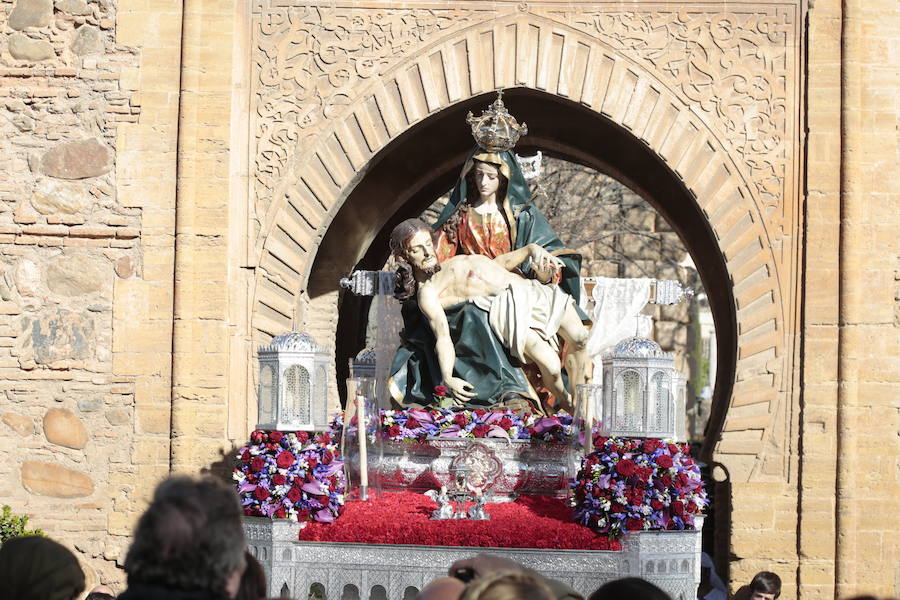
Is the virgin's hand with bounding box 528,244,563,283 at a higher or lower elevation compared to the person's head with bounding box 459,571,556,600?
higher

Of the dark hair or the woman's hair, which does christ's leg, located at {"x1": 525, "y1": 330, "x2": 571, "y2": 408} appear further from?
the woman's hair

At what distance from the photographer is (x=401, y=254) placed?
9836mm

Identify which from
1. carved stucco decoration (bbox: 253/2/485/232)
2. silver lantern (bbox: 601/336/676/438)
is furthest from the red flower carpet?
carved stucco decoration (bbox: 253/2/485/232)

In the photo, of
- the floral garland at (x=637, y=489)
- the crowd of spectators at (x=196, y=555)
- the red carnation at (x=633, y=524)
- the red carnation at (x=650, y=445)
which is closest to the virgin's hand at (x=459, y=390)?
the floral garland at (x=637, y=489)

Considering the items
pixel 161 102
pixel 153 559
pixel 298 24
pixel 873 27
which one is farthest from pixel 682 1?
pixel 153 559

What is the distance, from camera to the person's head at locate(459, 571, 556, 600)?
342 centimetres

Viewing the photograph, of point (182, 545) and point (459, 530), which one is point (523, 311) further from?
point (182, 545)

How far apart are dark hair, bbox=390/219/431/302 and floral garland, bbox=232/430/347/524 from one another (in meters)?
1.41

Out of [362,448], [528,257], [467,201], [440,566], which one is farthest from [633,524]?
[467,201]

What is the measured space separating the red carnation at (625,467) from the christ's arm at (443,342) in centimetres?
147

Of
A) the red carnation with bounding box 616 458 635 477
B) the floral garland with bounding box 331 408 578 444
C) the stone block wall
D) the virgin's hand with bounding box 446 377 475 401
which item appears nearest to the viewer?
the red carnation with bounding box 616 458 635 477

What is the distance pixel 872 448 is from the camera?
33.5ft

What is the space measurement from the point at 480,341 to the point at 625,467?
1682mm

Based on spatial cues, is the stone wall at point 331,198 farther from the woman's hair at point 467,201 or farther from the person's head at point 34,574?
the person's head at point 34,574
